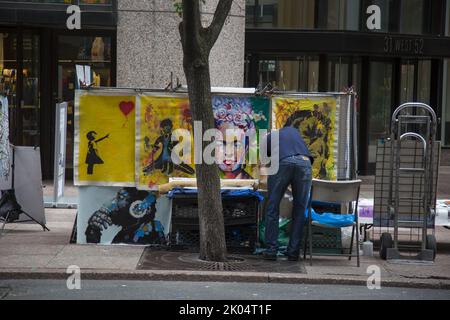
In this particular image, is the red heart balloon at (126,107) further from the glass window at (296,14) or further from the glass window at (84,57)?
the glass window at (296,14)

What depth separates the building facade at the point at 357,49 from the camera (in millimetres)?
19141

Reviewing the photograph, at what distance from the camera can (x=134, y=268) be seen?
956 centimetres

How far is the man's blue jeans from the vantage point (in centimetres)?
1016

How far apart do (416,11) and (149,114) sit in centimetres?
1199

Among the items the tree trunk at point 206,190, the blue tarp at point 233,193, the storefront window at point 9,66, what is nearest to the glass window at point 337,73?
the storefront window at point 9,66

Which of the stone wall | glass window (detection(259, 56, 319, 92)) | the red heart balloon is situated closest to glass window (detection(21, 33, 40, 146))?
the stone wall

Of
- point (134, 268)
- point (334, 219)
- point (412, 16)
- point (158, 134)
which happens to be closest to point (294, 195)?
point (334, 219)

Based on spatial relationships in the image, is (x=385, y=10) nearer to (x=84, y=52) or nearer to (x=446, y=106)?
(x=446, y=106)

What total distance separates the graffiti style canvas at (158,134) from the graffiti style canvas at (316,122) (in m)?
1.20

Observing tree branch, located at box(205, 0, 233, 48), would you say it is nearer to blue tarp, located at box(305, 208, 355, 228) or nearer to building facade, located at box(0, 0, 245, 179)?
blue tarp, located at box(305, 208, 355, 228)

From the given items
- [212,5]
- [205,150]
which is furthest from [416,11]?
[205,150]

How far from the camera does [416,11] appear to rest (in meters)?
21.1

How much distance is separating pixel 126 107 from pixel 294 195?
244 cm

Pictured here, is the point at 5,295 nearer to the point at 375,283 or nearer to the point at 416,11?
the point at 375,283
